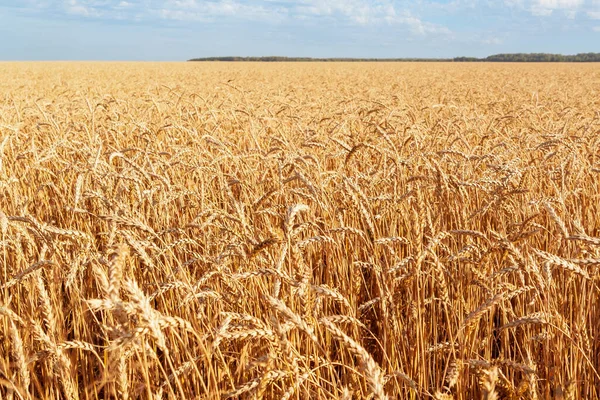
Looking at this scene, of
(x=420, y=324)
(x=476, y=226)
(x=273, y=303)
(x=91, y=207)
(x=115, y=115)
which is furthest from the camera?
(x=115, y=115)

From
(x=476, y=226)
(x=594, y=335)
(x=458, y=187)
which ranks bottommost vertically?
(x=594, y=335)

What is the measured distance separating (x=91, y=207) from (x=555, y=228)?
289 cm

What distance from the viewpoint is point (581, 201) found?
321cm

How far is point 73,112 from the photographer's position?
6414mm

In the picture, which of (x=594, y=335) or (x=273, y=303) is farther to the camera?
(x=594, y=335)

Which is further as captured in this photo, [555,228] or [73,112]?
[73,112]

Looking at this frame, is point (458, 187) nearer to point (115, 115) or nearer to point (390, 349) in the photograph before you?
point (390, 349)

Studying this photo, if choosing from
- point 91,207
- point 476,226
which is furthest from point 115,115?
point 476,226

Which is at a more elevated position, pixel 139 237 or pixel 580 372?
pixel 139 237

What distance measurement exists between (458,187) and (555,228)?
0.81 metres

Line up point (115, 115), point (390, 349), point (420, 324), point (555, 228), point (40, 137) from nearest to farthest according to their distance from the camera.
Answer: point (420, 324), point (390, 349), point (555, 228), point (40, 137), point (115, 115)

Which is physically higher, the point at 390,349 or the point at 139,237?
the point at 139,237

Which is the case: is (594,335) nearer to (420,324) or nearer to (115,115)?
(420,324)

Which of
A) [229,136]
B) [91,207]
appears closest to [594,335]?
[91,207]
